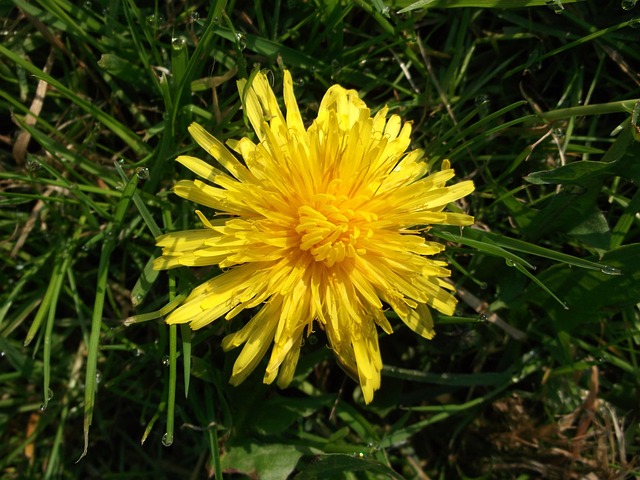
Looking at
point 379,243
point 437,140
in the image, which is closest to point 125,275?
point 379,243

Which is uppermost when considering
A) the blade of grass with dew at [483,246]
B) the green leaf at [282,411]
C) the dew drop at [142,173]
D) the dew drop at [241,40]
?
the dew drop at [241,40]

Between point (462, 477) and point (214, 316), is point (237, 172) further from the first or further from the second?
point (462, 477)

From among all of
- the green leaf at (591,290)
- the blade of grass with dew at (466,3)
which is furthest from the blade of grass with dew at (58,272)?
the green leaf at (591,290)

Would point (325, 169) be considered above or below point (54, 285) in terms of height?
above

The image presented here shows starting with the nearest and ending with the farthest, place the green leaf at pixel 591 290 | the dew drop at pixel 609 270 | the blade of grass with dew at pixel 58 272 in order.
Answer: the dew drop at pixel 609 270
the green leaf at pixel 591 290
the blade of grass with dew at pixel 58 272


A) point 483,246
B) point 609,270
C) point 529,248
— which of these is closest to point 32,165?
point 483,246

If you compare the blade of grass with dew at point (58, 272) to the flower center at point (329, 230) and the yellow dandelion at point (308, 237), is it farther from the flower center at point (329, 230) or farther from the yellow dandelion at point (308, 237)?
the flower center at point (329, 230)
